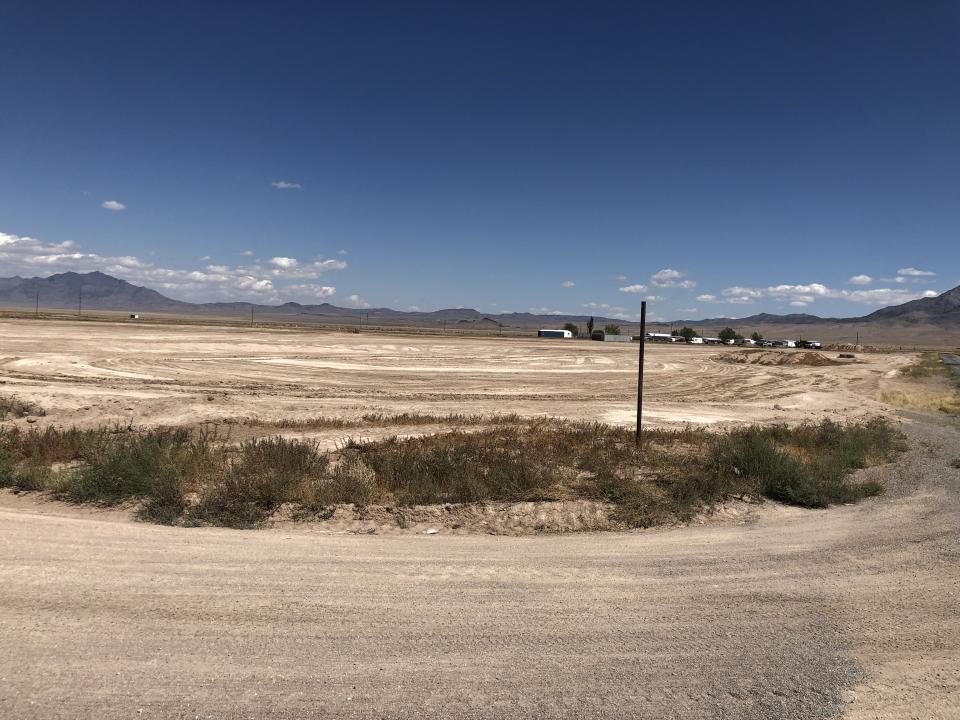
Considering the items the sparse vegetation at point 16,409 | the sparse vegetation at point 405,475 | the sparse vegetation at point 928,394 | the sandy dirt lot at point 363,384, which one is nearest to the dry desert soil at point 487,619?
the sparse vegetation at point 405,475

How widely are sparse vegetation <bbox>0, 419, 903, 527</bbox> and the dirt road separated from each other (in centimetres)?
123

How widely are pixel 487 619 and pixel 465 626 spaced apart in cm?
23

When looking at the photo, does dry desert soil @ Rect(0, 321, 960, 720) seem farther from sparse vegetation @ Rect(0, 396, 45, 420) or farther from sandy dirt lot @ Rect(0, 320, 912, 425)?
sandy dirt lot @ Rect(0, 320, 912, 425)

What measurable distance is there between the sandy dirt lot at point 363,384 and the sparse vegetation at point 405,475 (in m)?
Answer: 7.20

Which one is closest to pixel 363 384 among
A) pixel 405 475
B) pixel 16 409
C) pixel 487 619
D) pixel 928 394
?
pixel 16 409

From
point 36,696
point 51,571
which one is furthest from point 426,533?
point 36,696

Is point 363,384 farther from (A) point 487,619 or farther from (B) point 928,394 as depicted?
(B) point 928,394

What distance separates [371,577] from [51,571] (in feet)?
10.1

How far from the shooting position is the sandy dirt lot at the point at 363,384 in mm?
21812

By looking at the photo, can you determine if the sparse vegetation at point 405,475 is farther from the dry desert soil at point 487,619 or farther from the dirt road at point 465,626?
the dirt road at point 465,626

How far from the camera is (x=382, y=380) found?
34.4 meters

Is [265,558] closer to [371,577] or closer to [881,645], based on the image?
[371,577]

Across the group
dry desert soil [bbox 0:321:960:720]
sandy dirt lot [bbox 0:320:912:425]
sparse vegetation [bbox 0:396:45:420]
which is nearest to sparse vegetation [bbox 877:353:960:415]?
sandy dirt lot [bbox 0:320:912:425]

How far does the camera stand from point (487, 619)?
525cm
